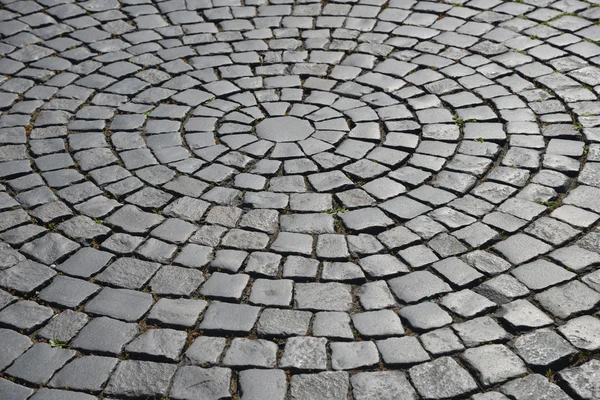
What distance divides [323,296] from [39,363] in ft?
4.76

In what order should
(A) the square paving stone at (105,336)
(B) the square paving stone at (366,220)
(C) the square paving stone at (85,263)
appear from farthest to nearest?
1. (B) the square paving stone at (366,220)
2. (C) the square paving stone at (85,263)
3. (A) the square paving stone at (105,336)

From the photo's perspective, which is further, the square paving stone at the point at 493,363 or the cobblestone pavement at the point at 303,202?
the cobblestone pavement at the point at 303,202

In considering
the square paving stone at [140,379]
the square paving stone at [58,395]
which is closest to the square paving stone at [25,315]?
the square paving stone at [58,395]

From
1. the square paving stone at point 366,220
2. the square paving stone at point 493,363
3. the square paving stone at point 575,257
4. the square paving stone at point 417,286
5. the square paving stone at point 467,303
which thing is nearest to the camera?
the square paving stone at point 493,363

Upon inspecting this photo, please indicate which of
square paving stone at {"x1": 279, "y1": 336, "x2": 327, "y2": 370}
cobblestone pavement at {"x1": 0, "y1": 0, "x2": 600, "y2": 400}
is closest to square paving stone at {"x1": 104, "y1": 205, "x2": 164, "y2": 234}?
cobblestone pavement at {"x1": 0, "y1": 0, "x2": 600, "y2": 400}

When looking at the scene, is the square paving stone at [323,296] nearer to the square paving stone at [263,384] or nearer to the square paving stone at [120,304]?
Answer: the square paving stone at [263,384]

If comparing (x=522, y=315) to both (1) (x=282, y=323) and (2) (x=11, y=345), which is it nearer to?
(1) (x=282, y=323)

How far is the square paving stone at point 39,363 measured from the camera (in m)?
3.53

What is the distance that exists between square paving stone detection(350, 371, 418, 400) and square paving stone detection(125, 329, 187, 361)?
88 cm

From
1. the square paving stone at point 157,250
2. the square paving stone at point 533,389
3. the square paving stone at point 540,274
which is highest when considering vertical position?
the square paving stone at point 540,274

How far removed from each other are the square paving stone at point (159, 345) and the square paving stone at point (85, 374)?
0.40 feet

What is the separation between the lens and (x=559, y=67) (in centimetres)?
593

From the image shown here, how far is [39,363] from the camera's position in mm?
3598

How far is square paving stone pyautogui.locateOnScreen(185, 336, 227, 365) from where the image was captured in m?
3.60
